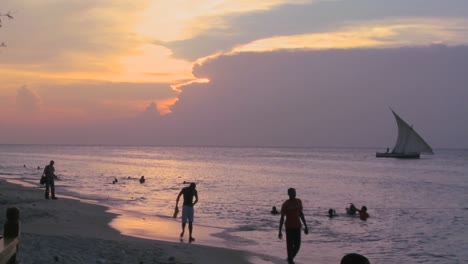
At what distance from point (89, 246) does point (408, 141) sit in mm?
102471

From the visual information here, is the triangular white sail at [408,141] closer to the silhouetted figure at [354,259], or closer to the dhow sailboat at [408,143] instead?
the dhow sailboat at [408,143]

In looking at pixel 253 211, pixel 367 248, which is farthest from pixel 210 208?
pixel 367 248

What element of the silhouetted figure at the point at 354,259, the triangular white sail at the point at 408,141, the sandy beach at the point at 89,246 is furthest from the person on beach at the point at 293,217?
the triangular white sail at the point at 408,141

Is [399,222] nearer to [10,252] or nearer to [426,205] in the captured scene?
[426,205]


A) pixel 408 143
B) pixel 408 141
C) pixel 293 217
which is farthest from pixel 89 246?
pixel 408 143

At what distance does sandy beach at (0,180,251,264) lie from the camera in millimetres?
10266

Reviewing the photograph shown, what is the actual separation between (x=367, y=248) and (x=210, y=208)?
11373 millimetres

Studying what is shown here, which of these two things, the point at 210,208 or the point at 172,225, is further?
the point at 210,208

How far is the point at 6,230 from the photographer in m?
4.47

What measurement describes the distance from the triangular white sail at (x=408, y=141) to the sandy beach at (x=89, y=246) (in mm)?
88624

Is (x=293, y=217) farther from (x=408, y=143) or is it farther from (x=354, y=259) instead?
(x=408, y=143)

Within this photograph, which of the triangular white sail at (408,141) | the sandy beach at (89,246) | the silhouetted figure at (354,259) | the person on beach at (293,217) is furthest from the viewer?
the triangular white sail at (408,141)

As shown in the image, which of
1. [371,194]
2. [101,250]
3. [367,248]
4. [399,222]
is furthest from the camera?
[371,194]

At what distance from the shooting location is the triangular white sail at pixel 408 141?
100125mm
